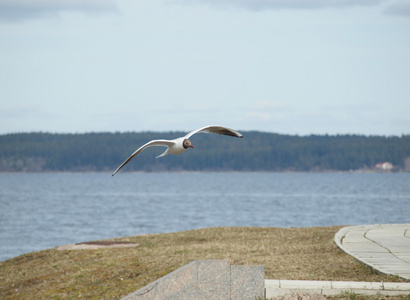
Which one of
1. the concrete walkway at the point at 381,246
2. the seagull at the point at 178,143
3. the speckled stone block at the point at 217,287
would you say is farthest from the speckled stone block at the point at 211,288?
the concrete walkway at the point at 381,246

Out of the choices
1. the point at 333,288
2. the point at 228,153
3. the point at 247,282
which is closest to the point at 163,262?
the point at 247,282

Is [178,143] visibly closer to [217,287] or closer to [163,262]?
[217,287]

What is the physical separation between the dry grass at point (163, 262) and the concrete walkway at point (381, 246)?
0.87 ft

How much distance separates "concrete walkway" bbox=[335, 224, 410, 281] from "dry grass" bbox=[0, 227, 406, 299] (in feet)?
0.87

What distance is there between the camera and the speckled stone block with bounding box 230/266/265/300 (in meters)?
10.5

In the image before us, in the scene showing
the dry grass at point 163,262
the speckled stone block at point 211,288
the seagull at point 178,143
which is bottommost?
the dry grass at point 163,262

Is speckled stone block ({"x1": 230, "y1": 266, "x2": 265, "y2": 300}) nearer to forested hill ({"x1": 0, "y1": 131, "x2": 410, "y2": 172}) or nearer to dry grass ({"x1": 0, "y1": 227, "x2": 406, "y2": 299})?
dry grass ({"x1": 0, "y1": 227, "x2": 406, "y2": 299})

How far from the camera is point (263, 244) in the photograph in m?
16.8

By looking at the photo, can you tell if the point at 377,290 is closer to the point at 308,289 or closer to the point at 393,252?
the point at 308,289

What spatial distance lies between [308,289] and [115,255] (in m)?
7.49

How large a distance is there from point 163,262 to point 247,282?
171 inches

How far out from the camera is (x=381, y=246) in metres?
14.5

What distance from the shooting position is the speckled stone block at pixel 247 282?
1046 cm

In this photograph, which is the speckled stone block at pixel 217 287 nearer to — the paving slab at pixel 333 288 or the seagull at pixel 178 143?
the paving slab at pixel 333 288
